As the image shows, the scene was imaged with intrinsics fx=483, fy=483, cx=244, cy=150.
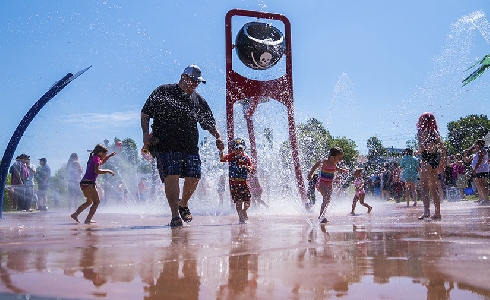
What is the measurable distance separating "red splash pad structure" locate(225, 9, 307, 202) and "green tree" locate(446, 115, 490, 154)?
40426mm

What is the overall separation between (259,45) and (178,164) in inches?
177

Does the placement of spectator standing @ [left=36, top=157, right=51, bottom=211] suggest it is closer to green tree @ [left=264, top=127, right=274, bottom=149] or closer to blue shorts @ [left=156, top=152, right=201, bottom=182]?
green tree @ [left=264, top=127, right=274, bottom=149]

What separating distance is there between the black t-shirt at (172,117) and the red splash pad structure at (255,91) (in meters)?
3.97

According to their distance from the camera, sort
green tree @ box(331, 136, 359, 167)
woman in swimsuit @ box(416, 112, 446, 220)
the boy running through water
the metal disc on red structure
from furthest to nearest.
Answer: green tree @ box(331, 136, 359, 167) < the metal disc on red structure < the boy running through water < woman in swimsuit @ box(416, 112, 446, 220)

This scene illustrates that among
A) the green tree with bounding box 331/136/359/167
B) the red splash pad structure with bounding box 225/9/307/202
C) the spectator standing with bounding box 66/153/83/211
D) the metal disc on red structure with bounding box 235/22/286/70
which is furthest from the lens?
the green tree with bounding box 331/136/359/167

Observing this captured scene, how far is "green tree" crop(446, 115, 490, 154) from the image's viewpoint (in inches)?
1832

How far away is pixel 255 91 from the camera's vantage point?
29.5 ft

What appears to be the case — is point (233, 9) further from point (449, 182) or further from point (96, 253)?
point (449, 182)

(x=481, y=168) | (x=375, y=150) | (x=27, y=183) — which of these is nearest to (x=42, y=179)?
(x=27, y=183)

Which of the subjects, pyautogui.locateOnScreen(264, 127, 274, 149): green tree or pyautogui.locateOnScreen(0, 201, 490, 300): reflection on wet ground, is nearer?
pyautogui.locateOnScreen(0, 201, 490, 300): reflection on wet ground

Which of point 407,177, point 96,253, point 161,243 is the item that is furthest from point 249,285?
point 407,177

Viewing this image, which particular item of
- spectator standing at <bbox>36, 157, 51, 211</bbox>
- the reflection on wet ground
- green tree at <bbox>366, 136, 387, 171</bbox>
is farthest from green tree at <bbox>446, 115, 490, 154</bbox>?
the reflection on wet ground

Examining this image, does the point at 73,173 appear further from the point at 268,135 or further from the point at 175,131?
the point at 175,131

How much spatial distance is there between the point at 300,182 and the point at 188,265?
7.40 metres
